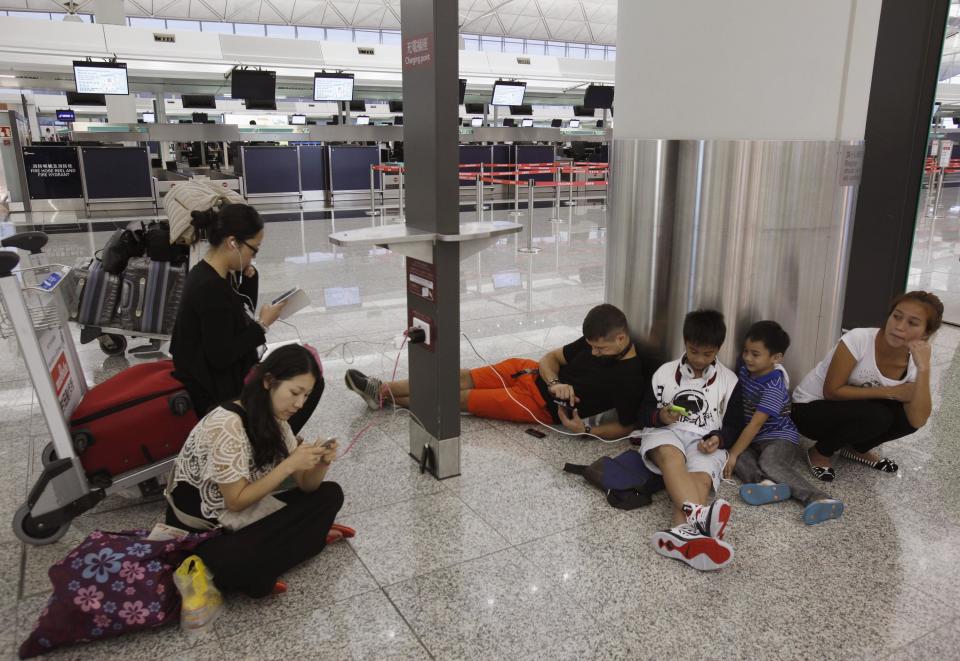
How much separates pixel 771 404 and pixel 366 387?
1.89 m

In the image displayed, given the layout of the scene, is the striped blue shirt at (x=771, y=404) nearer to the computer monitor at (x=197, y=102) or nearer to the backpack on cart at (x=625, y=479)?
the backpack on cart at (x=625, y=479)

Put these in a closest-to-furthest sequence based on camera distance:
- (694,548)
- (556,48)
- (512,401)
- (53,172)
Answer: (694,548) → (512,401) → (53,172) → (556,48)

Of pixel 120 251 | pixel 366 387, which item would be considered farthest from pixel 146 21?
pixel 366 387

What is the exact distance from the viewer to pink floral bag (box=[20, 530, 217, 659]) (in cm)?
184

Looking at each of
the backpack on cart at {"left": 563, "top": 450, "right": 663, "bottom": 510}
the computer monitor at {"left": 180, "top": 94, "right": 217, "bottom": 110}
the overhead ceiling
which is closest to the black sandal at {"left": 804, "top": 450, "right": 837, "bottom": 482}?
the backpack on cart at {"left": 563, "top": 450, "right": 663, "bottom": 510}

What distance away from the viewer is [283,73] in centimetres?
1612

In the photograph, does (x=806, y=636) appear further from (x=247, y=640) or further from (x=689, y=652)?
(x=247, y=640)

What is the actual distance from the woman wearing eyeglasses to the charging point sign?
60cm

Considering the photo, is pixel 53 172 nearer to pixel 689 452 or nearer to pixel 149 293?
pixel 149 293

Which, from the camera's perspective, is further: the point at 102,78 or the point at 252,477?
the point at 102,78

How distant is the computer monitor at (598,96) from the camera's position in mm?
18016

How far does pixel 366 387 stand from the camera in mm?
3562

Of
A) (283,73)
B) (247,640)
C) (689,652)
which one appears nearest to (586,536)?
(689,652)

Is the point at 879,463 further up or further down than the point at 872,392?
further down
